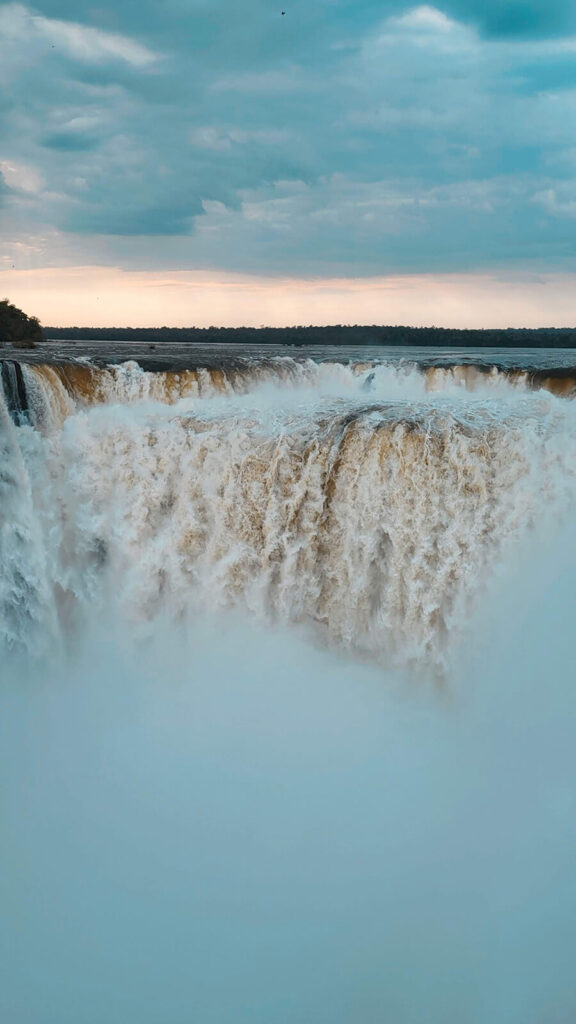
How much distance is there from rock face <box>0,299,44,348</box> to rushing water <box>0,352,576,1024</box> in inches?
805

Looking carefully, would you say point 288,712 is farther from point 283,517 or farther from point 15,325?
point 15,325

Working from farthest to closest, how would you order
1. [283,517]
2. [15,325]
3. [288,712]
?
[15,325]
[283,517]
[288,712]

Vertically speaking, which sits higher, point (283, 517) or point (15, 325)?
point (15, 325)

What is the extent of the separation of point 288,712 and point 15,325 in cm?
2611

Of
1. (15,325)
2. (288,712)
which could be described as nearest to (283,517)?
(288,712)

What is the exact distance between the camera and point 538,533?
33.4 ft

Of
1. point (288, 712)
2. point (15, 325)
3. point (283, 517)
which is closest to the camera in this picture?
point (288, 712)

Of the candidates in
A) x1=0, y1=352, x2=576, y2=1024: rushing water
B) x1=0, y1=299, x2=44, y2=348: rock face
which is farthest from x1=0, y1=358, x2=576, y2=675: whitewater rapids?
x1=0, y1=299, x2=44, y2=348: rock face

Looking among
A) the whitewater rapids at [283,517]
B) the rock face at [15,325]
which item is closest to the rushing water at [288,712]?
the whitewater rapids at [283,517]

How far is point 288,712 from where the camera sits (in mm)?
9664

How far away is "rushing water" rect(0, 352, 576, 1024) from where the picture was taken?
7.54 m

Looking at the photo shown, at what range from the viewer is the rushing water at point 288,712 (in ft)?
24.7

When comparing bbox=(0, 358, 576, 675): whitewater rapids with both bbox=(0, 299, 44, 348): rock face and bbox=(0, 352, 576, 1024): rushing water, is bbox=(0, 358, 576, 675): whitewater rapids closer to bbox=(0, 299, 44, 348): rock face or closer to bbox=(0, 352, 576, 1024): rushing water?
bbox=(0, 352, 576, 1024): rushing water

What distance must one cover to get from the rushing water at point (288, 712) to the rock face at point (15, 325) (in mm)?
20443
